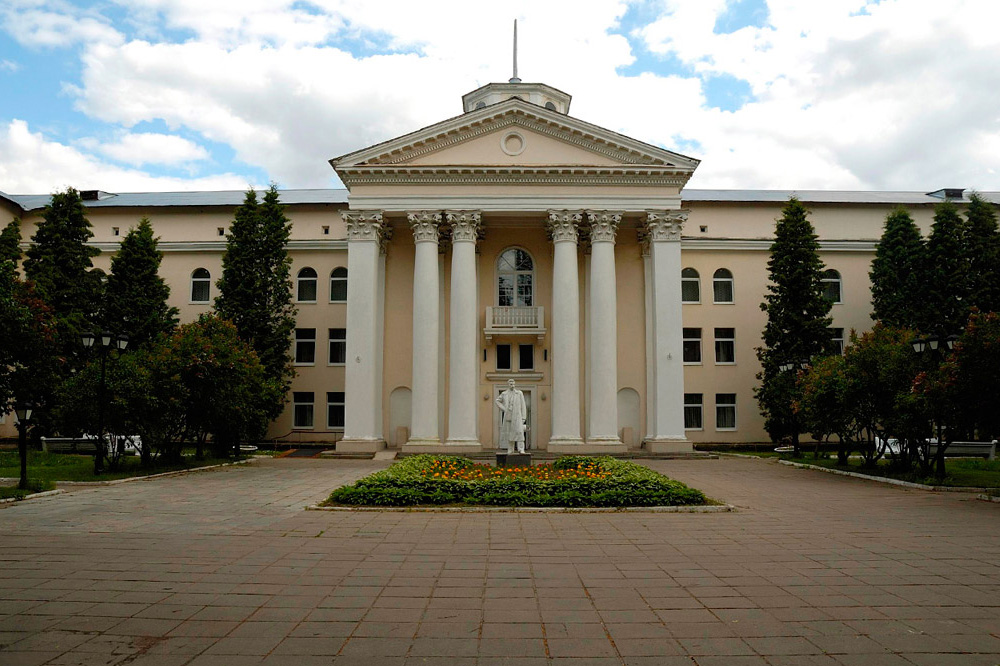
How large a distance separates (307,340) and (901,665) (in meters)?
37.4

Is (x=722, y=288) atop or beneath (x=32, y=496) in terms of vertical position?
atop

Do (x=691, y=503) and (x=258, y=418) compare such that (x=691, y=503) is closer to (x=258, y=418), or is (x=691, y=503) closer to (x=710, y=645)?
(x=710, y=645)

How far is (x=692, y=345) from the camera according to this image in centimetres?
4056

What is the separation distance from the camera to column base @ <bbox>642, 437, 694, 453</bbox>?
31.1m

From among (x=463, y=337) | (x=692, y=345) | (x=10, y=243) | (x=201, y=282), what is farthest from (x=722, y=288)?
(x=10, y=243)

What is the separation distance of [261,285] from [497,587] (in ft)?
97.7

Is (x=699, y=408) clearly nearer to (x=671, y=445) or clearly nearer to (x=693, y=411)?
(x=693, y=411)

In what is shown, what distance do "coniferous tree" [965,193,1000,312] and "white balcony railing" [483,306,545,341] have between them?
66.6 ft

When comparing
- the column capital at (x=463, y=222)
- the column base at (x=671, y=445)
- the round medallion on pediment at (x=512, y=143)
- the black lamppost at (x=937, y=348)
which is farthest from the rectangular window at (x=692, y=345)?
the black lamppost at (x=937, y=348)

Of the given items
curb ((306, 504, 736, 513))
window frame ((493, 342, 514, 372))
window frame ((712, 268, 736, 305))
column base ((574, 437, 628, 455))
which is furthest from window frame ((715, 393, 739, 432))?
curb ((306, 504, 736, 513))

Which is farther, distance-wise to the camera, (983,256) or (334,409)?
(334,409)

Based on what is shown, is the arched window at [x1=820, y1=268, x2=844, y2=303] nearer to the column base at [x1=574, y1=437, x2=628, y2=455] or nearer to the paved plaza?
the column base at [x1=574, y1=437, x2=628, y2=455]

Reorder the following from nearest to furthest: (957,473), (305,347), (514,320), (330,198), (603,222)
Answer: (957,473) → (603,222) → (514,320) → (305,347) → (330,198)

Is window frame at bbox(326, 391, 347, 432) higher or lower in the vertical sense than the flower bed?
higher
